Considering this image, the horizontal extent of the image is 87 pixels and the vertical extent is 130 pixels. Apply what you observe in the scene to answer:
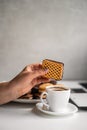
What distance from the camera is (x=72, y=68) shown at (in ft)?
5.12

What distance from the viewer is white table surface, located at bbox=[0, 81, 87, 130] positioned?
2.53 feet

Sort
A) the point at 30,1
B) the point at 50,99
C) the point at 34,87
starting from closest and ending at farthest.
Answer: the point at 50,99 < the point at 34,87 < the point at 30,1

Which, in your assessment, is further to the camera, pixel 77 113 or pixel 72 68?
pixel 72 68

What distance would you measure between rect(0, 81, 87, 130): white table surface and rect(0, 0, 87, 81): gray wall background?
0.59 m

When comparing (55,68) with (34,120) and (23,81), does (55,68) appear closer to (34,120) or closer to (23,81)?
(23,81)

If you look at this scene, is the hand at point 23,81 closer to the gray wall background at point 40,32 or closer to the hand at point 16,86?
the hand at point 16,86

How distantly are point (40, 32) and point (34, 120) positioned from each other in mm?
757

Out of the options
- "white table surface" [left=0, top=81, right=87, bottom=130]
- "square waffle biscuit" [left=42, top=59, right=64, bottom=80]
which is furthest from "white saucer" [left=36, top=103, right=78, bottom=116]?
"square waffle biscuit" [left=42, top=59, right=64, bottom=80]

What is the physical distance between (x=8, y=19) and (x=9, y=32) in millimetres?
67

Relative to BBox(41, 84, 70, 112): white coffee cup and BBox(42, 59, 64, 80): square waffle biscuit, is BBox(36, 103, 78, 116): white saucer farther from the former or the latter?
BBox(42, 59, 64, 80): square waffle biscuit

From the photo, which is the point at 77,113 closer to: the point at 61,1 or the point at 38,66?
the point at 38,66

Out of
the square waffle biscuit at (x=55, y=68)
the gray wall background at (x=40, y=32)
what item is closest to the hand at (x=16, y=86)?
the square waffle biscuit at (x=55, y=68)

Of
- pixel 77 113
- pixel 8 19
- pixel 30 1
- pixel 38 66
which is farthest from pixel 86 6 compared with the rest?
pixel 77 113

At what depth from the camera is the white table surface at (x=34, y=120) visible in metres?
0.77
